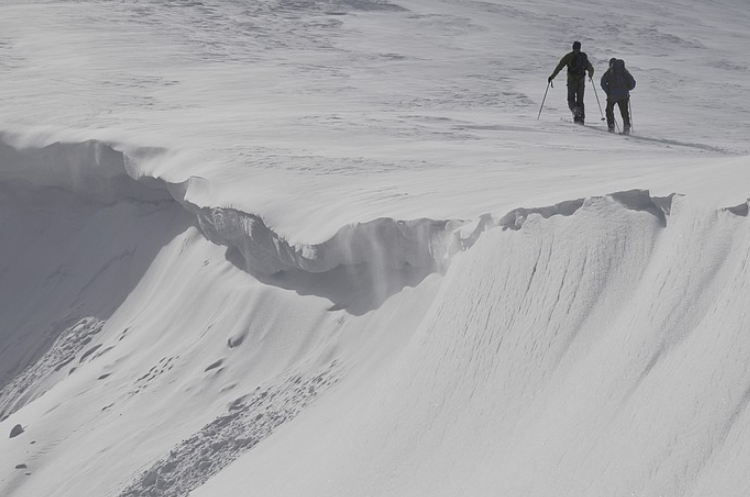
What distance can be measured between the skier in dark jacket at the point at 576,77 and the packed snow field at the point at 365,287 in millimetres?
200

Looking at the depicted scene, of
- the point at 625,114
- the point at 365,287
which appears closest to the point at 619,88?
the point at 625,114

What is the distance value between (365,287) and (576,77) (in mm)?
5954

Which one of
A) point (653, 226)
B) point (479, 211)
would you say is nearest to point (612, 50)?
point (479, 211)

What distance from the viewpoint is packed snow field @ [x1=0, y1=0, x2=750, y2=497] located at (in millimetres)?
3834

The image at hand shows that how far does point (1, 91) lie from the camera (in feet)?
41.6

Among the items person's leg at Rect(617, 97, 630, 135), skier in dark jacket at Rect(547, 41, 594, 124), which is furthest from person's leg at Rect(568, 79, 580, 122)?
person's leg at Rect(617, 97, 630, 135)

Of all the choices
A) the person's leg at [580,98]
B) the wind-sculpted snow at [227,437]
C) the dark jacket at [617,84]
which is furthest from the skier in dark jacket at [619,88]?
the wind-sculpted snow at [227,437]

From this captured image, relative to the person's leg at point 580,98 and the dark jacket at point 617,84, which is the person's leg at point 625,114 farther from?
the person's leg at point 580,98

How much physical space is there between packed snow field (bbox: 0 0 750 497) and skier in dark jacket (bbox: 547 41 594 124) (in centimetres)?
20

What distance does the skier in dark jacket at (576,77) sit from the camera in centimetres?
1141

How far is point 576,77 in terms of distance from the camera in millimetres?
11445

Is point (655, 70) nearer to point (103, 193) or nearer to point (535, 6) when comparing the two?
point (535, 6)

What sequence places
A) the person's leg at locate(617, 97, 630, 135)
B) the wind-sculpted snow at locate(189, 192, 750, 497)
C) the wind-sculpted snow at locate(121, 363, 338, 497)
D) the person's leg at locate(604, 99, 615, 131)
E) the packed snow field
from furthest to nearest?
the person's leg at locate(604, 99, 615, 131) < the person's leg at locate(617, 97, 630, 135) < the wind-sculpted snow at locate(121, 363, 338, 497) < the packed snow field < the wind-sculpted snow at locate(189, 192, 750, 497)

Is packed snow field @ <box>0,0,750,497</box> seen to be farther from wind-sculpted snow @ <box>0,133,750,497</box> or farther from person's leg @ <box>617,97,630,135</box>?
person's leg @ <box>617,97,630,135</box>
